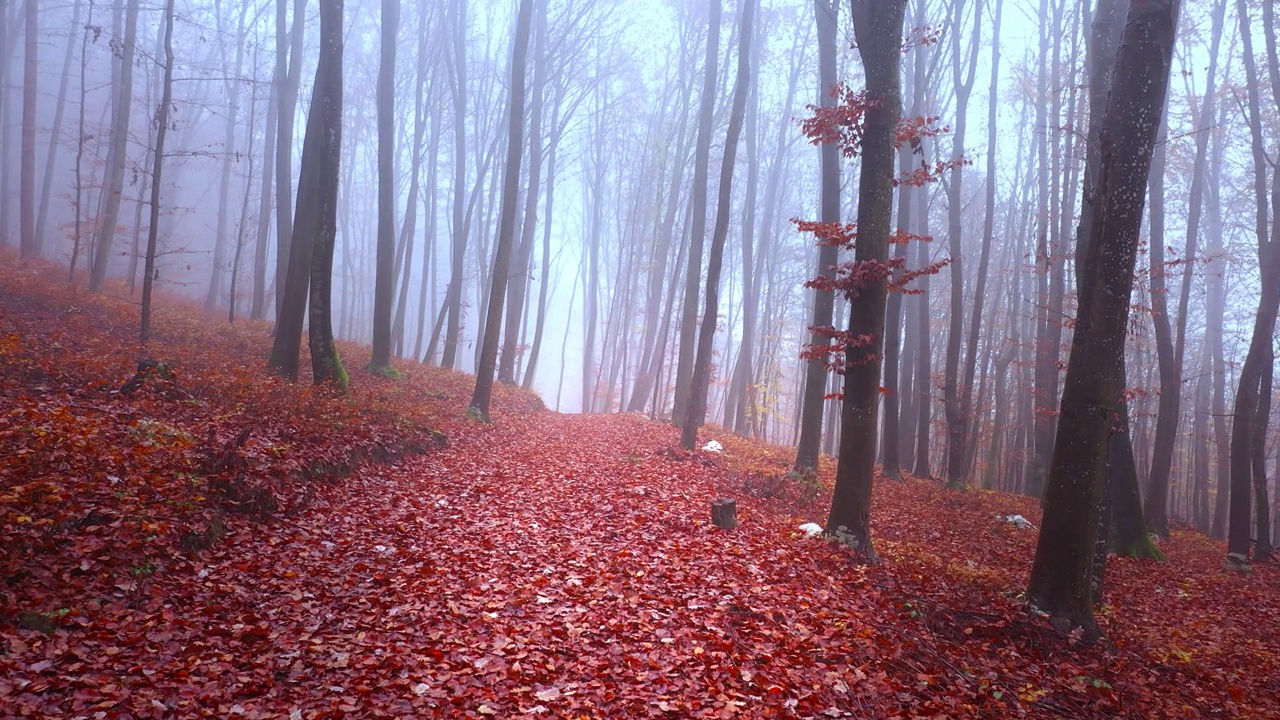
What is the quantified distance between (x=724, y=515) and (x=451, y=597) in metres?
4.05

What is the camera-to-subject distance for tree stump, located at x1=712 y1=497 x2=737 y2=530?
8.54 m

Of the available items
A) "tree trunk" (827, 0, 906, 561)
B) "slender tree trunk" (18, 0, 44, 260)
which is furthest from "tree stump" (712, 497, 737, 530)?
"slender tree trunk" (18, 0, 44, 260)

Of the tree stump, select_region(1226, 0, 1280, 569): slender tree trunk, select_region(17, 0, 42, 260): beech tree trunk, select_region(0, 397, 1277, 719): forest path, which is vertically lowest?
select_region(0, 397, 1277, 719): forest path

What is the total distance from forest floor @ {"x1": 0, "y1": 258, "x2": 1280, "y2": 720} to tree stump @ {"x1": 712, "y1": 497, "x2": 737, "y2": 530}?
0.81 feet

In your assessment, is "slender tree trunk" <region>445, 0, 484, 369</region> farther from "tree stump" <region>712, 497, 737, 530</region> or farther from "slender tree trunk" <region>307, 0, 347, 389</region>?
"tree stump" <region>712, 497, 737, 530</region>

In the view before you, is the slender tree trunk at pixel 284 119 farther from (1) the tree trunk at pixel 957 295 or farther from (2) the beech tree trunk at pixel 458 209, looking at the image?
(1) the tree trunk at pixel 957 295

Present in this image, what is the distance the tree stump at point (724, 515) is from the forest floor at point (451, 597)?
9.7 inches

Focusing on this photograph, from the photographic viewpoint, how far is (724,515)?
337 inches

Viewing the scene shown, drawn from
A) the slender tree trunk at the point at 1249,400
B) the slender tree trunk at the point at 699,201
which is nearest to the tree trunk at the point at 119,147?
the slender tree trunk at the point at 699,201

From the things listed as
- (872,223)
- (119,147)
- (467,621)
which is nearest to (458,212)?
(119,147)

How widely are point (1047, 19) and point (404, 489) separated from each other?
23156 millimetres

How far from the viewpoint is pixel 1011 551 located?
34.0 ft

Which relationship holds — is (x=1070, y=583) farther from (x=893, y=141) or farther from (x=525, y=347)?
(x=525, y=347)

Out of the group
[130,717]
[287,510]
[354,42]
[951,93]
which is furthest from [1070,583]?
[354,42]
